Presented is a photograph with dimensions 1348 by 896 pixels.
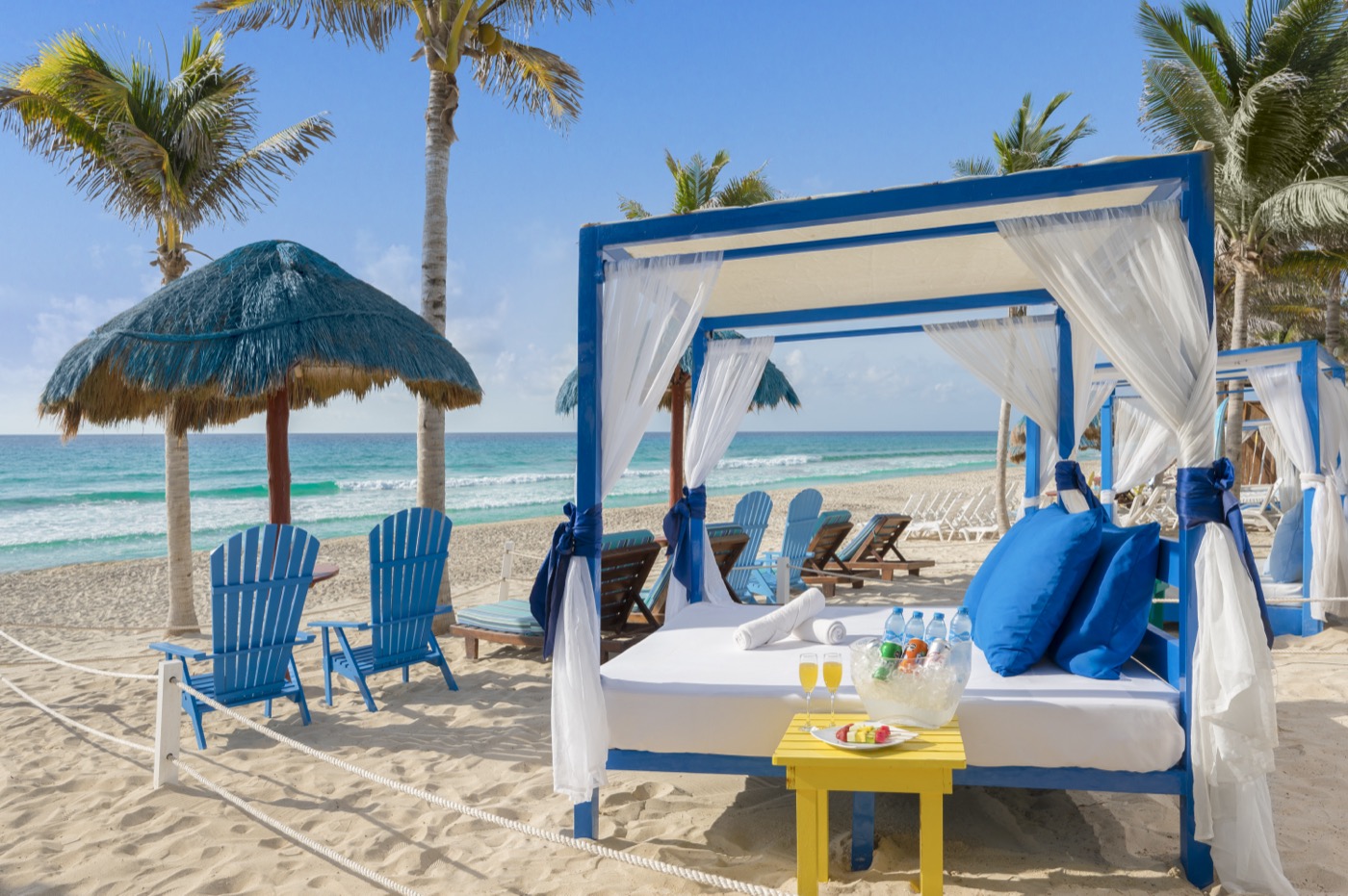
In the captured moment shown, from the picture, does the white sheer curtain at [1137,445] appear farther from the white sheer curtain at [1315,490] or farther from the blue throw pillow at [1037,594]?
the blue throw pillow at [1037,594]

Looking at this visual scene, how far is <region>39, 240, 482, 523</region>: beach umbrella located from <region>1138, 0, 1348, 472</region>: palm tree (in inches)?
351

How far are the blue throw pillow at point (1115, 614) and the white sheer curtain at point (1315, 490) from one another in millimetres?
4293

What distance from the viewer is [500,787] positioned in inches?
131

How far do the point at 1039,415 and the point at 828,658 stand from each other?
9.84ft

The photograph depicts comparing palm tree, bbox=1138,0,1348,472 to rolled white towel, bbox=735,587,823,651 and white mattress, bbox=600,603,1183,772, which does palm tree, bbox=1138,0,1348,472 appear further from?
white mattress, bbox=600,603,1183,772

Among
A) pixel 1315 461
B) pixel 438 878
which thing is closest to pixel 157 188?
pixel 438 878

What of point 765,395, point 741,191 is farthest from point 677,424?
point 741,191

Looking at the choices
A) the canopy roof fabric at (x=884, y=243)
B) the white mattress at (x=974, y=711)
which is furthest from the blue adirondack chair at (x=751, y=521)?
the white mattress at (x=974, y=711)

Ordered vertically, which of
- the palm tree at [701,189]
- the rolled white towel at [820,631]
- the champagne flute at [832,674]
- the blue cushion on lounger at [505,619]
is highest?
the palm tree at [701,189]

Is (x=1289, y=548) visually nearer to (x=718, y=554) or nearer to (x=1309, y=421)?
(x=1309, y=421)

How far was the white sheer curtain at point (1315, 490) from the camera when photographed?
620 cm

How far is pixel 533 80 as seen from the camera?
775 centimetres

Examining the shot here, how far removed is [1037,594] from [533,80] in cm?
664

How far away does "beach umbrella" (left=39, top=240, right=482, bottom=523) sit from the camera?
4.98 metres
